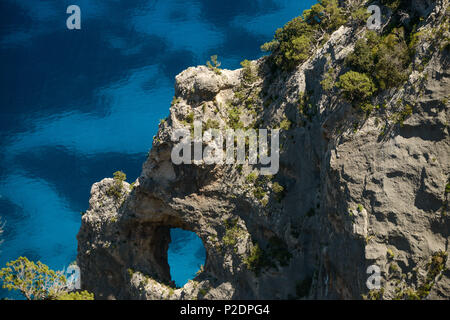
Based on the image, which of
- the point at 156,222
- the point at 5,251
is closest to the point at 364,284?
the point at 156,222

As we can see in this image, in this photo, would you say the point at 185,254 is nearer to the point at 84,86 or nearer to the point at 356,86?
the point at 84,86

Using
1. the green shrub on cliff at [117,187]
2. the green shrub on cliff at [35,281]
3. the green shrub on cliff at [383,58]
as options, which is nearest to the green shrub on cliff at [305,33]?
the green shrub on cliff at [383,58]

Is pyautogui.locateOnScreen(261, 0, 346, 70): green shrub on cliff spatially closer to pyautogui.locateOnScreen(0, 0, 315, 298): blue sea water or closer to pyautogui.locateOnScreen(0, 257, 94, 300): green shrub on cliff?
pyautogui.locateOnScreen(0, 257, 94, 300): green shrub on cliff

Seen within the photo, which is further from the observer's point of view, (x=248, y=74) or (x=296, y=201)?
(x=248, y=74)

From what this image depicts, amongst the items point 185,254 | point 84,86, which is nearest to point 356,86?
point 185,254

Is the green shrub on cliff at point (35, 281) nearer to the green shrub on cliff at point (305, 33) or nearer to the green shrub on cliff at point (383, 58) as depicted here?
the green shrub on cliff at point (305, 33)

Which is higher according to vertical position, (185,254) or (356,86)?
(185,254)

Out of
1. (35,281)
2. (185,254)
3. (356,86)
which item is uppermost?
(185,254)
